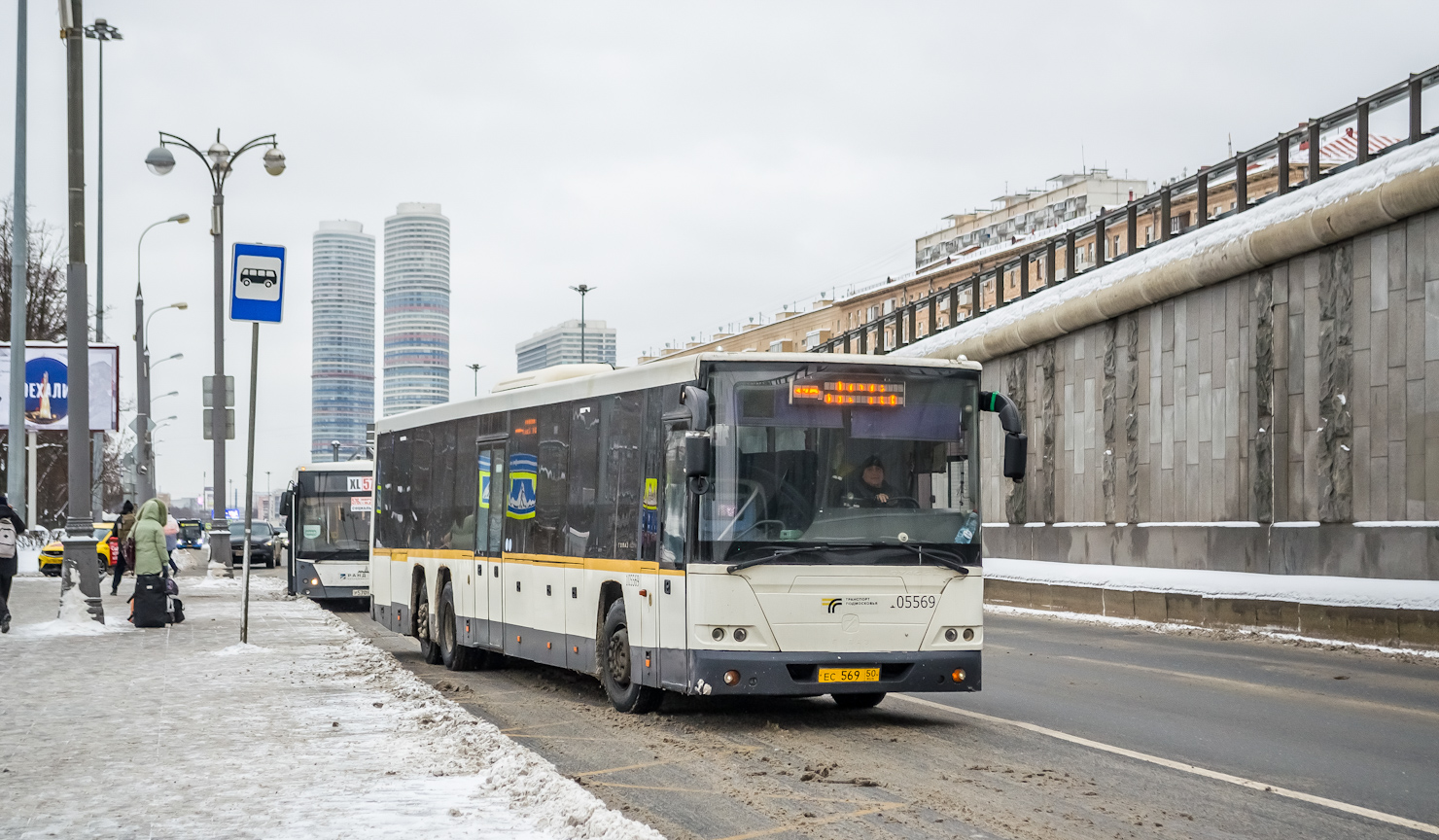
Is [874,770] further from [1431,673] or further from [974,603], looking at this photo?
[1431,673]

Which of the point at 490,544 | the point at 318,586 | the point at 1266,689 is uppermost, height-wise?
the point at 490,544


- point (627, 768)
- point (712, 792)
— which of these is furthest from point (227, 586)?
point (712, 792)

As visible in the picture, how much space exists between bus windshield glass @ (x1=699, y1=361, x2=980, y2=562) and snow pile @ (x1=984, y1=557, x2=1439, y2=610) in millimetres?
8984

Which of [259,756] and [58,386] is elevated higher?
[58,386]

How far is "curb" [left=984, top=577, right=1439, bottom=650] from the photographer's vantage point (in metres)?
17.9

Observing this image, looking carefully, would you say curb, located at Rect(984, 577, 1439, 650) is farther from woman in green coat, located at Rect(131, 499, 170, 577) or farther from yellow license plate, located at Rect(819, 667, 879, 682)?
woman in green coat, located at Rect(131, 499, 170, 577)

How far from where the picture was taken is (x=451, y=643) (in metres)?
17.0

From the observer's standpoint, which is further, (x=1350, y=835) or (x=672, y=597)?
(x=672, y=597)

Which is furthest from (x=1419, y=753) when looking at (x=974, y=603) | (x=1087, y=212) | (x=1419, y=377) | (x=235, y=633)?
(x=1087, y=212)

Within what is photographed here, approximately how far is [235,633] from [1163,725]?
13139 millimetres

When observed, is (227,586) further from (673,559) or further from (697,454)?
(697,454)

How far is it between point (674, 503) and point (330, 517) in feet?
72.9

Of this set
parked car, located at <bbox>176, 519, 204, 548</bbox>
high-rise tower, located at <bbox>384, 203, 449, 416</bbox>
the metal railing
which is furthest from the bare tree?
high-rise tower, located at <bbox>384, 203, 449, 416</bbox>

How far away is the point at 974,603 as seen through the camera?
1145 centimetres
